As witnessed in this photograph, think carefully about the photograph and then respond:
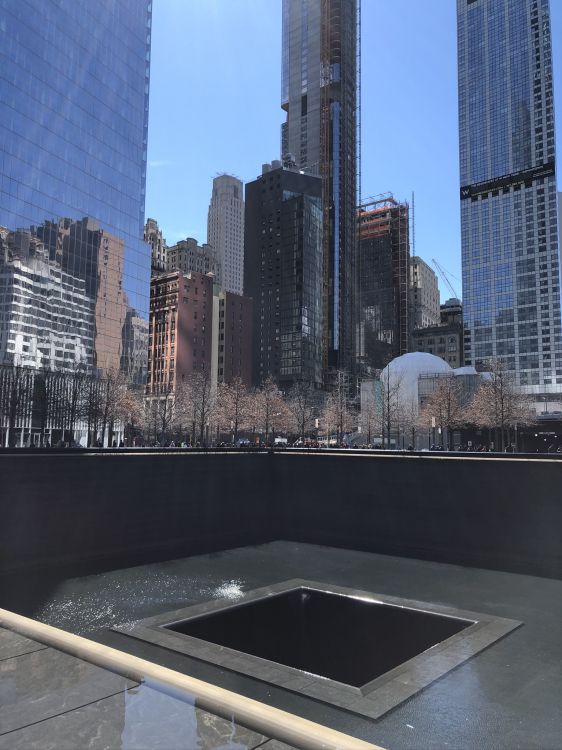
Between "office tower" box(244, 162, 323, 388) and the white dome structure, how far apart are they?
72282mm

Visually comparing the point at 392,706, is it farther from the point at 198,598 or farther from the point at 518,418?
the point at 518,418

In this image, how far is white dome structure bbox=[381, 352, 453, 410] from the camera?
9062cm

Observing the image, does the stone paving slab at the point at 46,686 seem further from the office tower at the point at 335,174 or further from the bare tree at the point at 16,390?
the office tower at the point at 335,174

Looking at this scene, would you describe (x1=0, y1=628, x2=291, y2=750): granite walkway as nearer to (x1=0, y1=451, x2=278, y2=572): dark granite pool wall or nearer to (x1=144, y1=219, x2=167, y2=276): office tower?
(x1=0, y1=451, x2=278, y2=572): dark granite pool wall

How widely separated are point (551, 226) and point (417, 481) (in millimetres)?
186983

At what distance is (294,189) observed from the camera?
176 meters

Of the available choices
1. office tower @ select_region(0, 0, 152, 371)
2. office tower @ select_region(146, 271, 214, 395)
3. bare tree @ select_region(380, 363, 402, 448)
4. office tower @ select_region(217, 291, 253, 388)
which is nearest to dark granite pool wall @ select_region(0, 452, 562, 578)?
bare tree @ select_region(380, 363, 402, 448)

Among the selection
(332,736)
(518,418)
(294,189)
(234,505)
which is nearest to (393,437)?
(518,418)

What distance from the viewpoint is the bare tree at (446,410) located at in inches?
2468

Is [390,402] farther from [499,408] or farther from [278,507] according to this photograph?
[278,507]

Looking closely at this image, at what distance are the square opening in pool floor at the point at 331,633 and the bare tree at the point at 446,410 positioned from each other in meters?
49.4

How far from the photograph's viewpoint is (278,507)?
2234 cm

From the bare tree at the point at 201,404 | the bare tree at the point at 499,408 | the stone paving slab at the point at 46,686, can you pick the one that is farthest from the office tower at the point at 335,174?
the stone paving slab at the point at 46,686

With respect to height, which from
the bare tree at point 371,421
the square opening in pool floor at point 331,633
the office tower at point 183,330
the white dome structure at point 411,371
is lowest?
→ the square opening in pool floor at point 331,633
